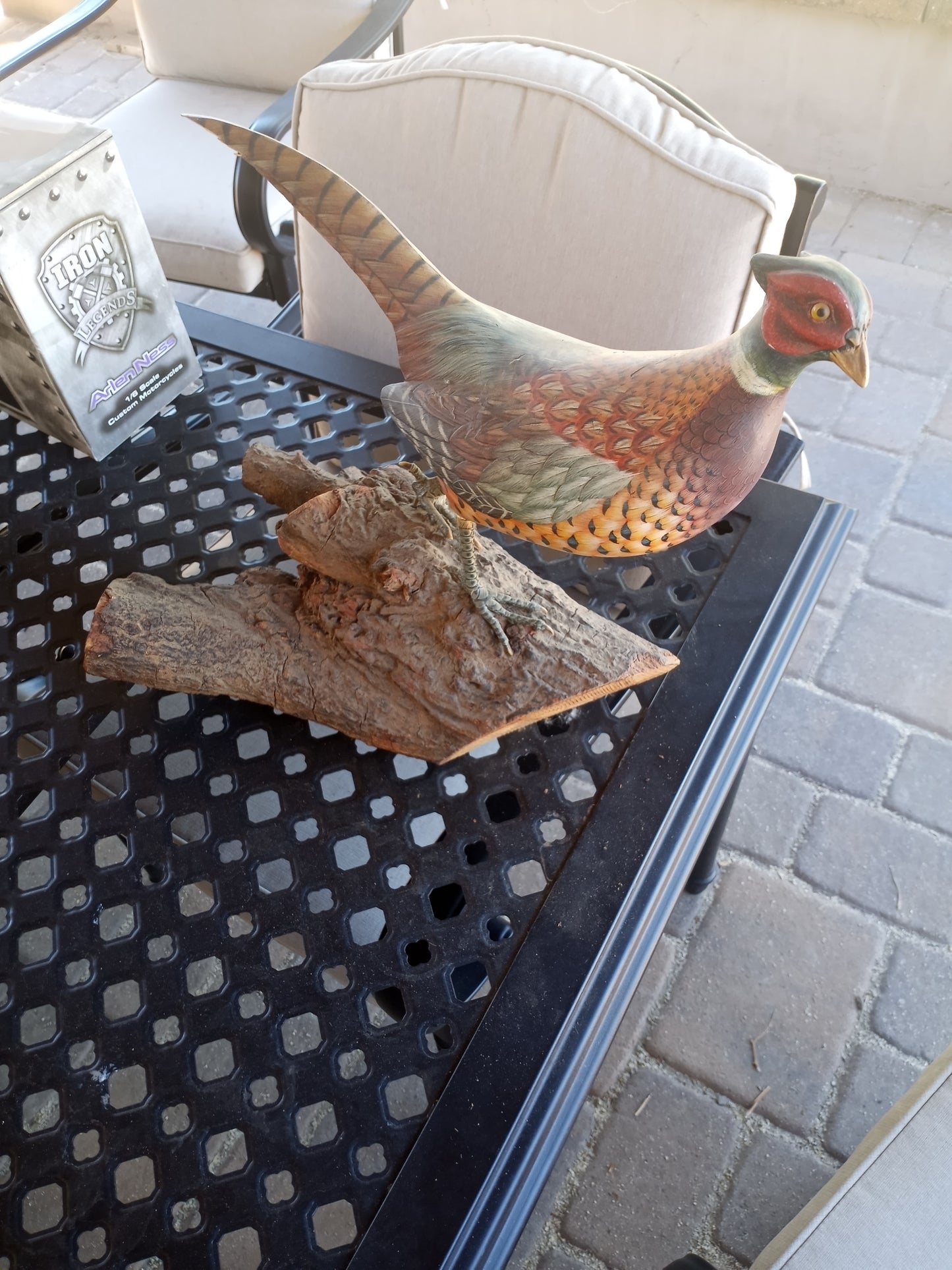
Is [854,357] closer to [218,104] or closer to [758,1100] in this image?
[758,1100]

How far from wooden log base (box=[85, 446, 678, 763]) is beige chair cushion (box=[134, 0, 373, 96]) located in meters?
1.42

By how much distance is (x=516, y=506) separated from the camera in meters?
0.69

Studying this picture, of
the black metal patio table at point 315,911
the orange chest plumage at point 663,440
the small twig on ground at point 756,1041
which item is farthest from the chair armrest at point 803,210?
Result: the small twig on ground at point 756,1041

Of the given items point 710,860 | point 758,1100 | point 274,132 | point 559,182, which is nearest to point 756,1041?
point 758,1100

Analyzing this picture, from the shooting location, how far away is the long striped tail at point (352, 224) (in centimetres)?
68

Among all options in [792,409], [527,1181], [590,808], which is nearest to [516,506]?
[590,808]

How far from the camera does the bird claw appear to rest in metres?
0.75

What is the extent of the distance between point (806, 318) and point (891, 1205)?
2.17 feet

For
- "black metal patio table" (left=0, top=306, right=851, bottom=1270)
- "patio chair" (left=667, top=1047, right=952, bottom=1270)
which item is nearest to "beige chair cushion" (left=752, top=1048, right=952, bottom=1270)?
"patio chair" (left=667, top=1047, right=952, bottom=1270)

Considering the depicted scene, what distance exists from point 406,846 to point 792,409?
5.12ft

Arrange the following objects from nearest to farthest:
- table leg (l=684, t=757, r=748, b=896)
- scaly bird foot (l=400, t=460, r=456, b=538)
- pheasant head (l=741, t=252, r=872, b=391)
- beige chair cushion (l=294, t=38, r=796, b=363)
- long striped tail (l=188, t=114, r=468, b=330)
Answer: pheasant head (l=741, t=252, r=872, b=391), long striped tail (l=188, t=114, r=468, b=330), scaly bird foot (l=400, t=460, r=456, b=538), beige chair cushion (l=294, t=38, r=796, b=363), table leg (l=684, t=757, r=748, b=896)

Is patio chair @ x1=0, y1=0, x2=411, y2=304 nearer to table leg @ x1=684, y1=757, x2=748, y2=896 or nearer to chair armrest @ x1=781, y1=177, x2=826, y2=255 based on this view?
chair armrest @ x1=781, y1=177, x2=826, y2=255

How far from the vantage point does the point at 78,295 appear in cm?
87

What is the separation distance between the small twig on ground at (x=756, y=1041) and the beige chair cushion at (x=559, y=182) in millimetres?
888
